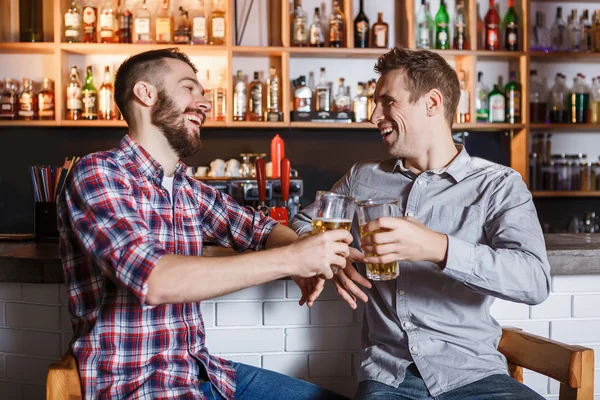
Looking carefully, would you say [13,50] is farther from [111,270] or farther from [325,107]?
[111,270]

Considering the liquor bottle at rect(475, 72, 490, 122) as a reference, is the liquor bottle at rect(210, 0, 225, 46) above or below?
above

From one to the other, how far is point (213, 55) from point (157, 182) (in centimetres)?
245

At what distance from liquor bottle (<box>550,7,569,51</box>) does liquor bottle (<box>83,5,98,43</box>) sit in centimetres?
262

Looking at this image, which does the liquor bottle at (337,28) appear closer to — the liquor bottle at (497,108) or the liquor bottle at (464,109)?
the liquor bottle at (464,109)

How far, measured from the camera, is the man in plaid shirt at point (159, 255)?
1.20 meters

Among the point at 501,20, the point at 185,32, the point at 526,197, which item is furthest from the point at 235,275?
the point at 501,20

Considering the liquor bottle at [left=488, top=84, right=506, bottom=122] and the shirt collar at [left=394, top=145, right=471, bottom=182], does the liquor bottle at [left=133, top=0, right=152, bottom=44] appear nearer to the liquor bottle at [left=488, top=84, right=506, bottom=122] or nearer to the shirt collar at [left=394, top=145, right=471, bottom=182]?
the liquor bottle at [left=488, top=84, right=506, bottom=122]

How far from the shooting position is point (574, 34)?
4.07 m

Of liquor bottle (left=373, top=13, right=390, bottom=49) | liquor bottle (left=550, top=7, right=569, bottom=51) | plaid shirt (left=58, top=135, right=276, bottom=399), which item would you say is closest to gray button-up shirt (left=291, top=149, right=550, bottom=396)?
plaid shirt (left=58, top=135, right=276, bottom=399)

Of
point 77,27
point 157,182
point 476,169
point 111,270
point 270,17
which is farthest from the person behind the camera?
point 270,17

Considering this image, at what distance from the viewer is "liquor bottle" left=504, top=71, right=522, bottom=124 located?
3.91 m

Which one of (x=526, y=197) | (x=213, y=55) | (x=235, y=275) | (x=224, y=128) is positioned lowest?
(x=235, y=275)

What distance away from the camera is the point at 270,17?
3893 mm

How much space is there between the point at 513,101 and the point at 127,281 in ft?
10.5
